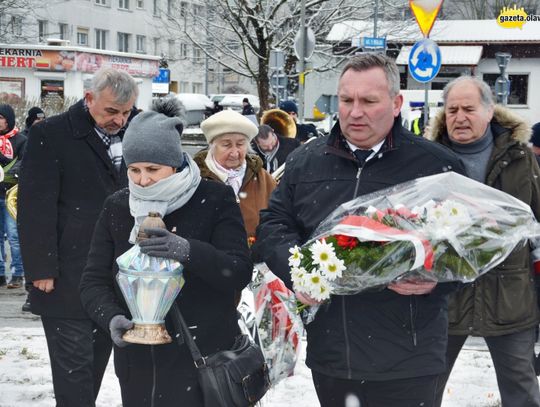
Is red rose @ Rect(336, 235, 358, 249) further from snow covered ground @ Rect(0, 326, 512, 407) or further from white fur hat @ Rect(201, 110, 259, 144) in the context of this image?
snow covered ground @ Rect(0, 326, 512, 407)

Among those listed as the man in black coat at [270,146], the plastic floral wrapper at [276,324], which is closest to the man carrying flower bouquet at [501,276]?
the plastic floral wrapper at [276,324]

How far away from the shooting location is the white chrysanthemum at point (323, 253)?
3.09 meters

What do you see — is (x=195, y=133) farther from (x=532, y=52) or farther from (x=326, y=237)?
(x=326, y=237)

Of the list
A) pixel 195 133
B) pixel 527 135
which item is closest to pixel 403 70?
pixel 195 133

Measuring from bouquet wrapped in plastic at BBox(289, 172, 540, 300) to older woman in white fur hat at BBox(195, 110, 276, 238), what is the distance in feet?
7.14

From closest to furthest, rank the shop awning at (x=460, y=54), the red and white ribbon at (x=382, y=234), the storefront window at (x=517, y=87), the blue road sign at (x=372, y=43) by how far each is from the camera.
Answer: the red and white ribbon at (x=382, y=234) → the blue road sign at (x=372, y=43) → the shop awning at (x=460, y=54) → the storefront window at (x=517, y=87)

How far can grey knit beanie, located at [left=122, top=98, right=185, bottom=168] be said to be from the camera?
3.42 metres

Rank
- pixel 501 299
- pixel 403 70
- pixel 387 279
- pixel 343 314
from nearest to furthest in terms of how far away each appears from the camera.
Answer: pixel 387 279, pixel 343 314, pixel 501 299, pixel 403 70

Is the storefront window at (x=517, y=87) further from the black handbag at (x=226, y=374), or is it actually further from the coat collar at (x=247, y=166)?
the black handbag at (x=226, y=374)

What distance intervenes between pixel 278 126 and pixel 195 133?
94.3 ft

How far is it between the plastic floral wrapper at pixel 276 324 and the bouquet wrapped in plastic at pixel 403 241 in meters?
1.52

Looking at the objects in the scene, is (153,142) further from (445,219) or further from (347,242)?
(445,219)

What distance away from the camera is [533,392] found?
457 centimetres

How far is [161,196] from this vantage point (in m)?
3.37
